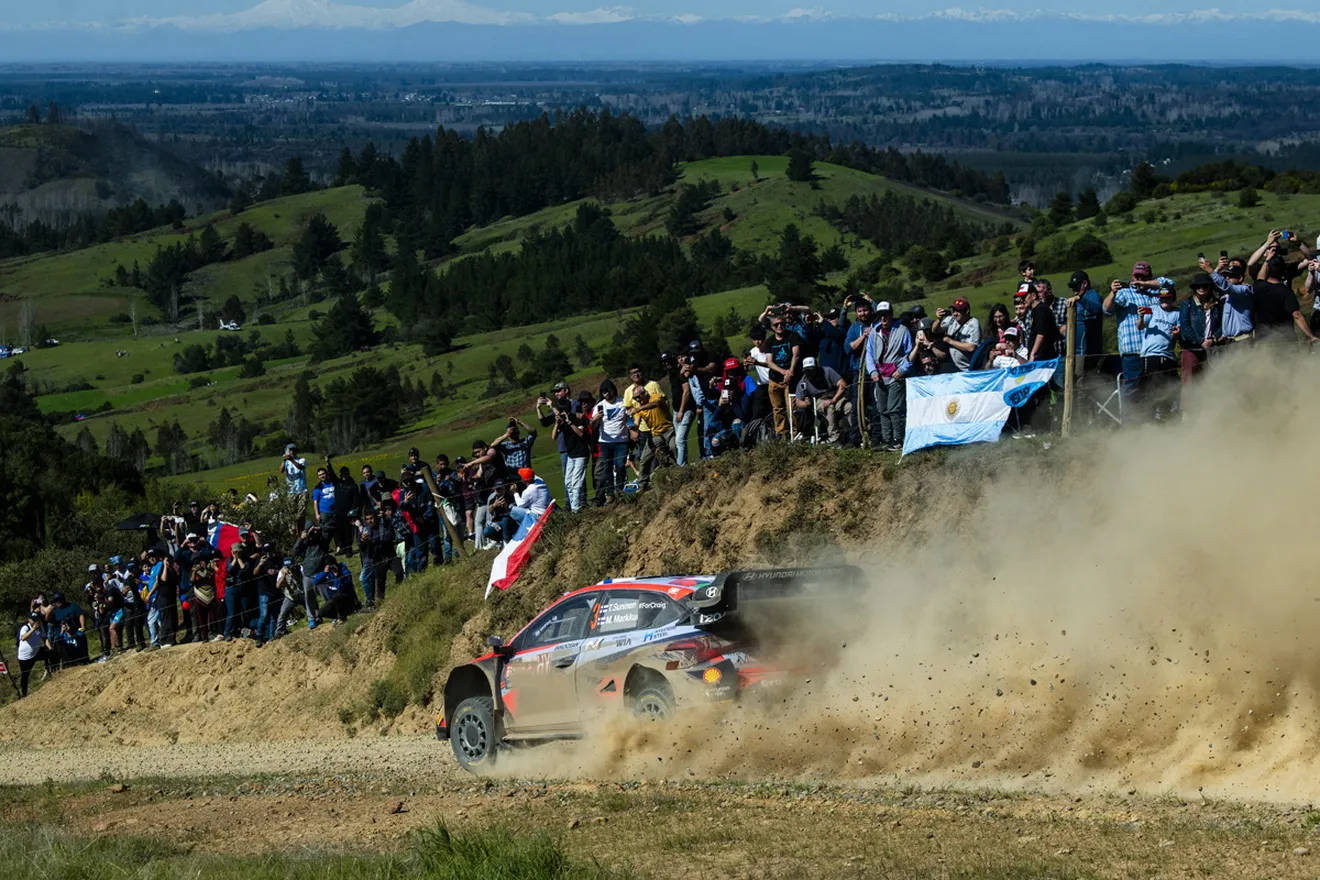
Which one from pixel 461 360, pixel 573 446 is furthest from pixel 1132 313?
pixel 461 360

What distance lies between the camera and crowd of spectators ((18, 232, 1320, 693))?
15336mm

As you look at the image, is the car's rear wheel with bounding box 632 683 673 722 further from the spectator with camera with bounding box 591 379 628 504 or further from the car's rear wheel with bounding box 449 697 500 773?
the spectator with camera with bounding box 591 379 628 504

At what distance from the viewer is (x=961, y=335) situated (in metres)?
17.1

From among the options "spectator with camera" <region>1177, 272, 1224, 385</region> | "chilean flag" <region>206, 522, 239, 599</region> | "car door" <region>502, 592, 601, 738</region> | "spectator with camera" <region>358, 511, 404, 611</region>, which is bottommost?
"chilean flag" <region>206, 522, 239, 599</region>

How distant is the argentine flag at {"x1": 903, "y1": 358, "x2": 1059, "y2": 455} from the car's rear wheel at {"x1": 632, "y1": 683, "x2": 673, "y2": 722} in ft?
16.1

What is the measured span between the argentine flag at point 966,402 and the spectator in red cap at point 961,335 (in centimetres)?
35

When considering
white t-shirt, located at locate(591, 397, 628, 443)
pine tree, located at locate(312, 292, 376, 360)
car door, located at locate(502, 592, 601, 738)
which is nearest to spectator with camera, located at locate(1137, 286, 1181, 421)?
car door, located at locate(502, 592, 601, 738)

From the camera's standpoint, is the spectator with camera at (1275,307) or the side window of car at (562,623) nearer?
the side window of car at (562,623)

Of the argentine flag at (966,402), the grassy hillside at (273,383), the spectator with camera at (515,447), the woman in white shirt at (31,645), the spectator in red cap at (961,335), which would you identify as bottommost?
the grassy hillside at (273,383)

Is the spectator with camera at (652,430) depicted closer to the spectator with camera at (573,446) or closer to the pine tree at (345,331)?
the spectator with camera at (573,446)

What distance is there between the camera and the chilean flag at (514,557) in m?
19.7

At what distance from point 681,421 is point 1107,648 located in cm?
726

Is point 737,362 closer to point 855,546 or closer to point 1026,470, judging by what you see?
point 855,546

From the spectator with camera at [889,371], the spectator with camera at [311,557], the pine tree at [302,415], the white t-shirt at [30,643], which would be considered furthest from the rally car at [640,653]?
the pine tree at [302,415]
